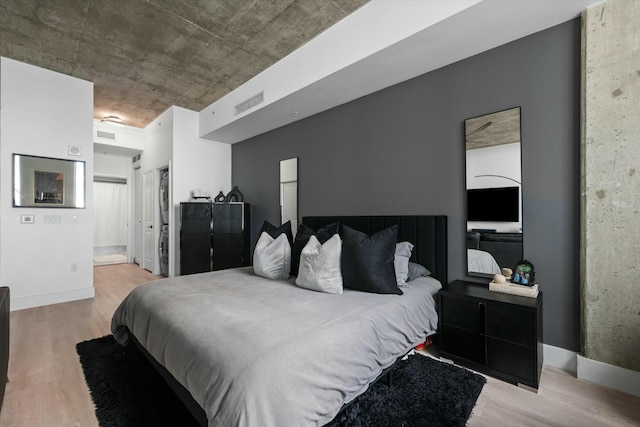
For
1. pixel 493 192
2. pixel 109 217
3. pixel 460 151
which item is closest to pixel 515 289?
pixel 493 192

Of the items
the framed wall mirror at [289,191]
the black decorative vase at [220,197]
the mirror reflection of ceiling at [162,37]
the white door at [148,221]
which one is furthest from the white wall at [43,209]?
the framed wall mirror at [289,191]

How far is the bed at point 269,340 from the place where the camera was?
1157mm

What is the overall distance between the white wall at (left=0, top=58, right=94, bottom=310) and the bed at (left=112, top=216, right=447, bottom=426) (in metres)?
2.27

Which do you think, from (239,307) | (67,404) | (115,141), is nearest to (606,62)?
(239,307)

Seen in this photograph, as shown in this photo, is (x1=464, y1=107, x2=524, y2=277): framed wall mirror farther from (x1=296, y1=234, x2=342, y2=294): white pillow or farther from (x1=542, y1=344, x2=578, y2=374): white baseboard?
(x1=296, y1=234, x2=342, y2=294): white pillow

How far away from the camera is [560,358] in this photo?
2.11 meters

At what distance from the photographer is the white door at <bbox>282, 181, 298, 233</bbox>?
4.28 m

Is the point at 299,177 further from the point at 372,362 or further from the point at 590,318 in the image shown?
the point at 590,318

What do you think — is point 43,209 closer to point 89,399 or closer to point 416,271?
point 89,399

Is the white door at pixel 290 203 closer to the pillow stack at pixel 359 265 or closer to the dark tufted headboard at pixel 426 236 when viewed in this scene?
the dark tufted headboard at pixel 426 236

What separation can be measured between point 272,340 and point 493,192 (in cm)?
212

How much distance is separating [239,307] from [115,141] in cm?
569

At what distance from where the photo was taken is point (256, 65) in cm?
360

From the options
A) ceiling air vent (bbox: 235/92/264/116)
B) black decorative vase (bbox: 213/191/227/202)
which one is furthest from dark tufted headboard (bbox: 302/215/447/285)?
black decorative vase (bbox: 213/191/227/202)
